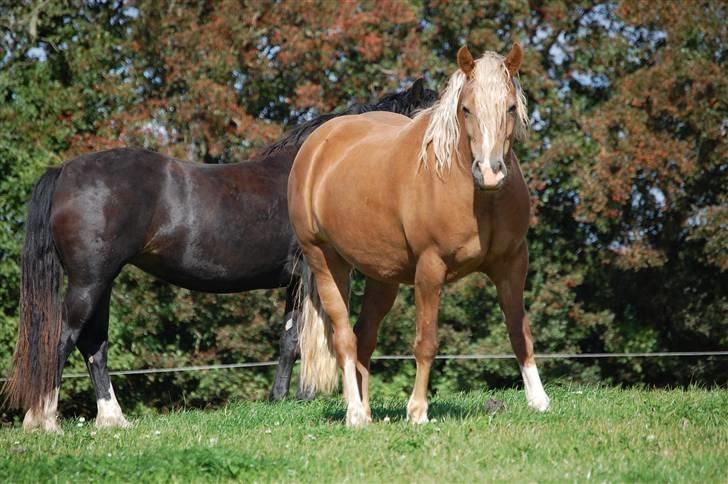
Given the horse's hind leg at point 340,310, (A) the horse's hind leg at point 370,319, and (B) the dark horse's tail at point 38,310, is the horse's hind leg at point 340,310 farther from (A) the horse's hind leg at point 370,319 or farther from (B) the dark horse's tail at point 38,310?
(B) the dark horse's tail at point 38,310

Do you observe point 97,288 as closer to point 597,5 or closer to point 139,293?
point 139,293

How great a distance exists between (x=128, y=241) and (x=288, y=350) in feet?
6.10

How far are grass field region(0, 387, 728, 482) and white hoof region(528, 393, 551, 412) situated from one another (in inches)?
2.7

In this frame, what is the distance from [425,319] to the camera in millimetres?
5734

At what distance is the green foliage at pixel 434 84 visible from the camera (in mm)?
13594

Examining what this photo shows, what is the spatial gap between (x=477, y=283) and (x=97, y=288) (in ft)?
25.1

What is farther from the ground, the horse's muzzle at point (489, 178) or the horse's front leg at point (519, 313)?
the horse's muzzle at point (489, 178)

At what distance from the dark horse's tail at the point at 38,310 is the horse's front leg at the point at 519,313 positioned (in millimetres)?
3166

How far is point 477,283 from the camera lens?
14078mm

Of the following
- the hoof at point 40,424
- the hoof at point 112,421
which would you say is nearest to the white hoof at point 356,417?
the hoof at point 112,421

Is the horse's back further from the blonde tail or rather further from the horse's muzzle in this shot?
the blonde tail

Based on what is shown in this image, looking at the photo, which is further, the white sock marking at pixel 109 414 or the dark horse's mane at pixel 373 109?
the dark horse's mane at pixel 373 109

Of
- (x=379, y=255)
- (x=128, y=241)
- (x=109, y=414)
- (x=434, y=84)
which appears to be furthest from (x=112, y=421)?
(x=434, y=84)

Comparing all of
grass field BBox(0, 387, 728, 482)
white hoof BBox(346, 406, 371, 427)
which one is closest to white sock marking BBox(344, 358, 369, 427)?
white hoof BBox(346, 406, 371, 427)
